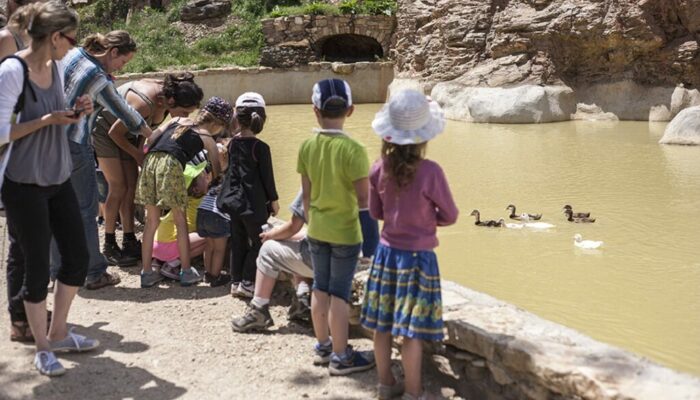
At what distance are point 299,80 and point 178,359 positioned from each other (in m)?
17.7

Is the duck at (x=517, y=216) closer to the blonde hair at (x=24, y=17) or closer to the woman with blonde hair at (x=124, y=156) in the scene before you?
the woman with blonde hair at (x=124, y=156)

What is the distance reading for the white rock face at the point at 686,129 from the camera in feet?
39.8

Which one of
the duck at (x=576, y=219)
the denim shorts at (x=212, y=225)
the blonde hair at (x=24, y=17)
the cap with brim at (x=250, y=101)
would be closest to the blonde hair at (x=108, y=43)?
the blonde hair at (x=24, y=17)

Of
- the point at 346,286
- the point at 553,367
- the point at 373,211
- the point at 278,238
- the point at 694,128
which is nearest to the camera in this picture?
the point at 553,367

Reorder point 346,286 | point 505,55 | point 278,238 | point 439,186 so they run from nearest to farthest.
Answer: point 439,186, point 346,286, point 278,238, point 505,55

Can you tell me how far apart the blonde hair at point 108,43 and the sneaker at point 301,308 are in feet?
6.60

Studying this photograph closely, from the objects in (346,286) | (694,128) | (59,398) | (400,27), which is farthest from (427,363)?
(400,27)

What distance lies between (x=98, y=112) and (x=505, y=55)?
1332 centimetres

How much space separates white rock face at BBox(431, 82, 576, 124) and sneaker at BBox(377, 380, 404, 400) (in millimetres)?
12819

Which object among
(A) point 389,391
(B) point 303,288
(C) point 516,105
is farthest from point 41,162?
(C) point 516,105

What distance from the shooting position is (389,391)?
132 inches

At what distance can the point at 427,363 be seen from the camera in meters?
3.61

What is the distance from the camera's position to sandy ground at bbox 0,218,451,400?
3.49m

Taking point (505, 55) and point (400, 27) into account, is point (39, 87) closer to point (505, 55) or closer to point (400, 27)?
point (505, 55)
